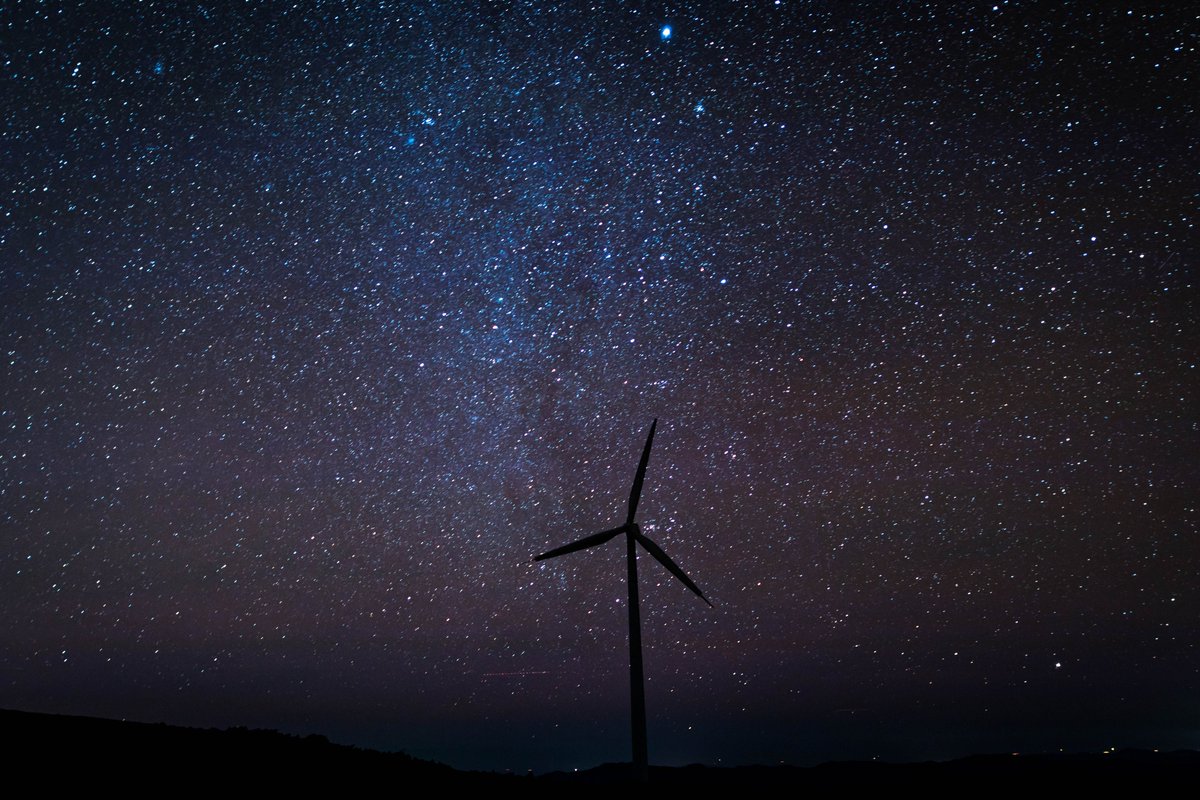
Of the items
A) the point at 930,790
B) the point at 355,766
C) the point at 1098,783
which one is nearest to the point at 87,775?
the point at 355,766

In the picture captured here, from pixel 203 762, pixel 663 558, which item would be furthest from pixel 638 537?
pixel 203 762

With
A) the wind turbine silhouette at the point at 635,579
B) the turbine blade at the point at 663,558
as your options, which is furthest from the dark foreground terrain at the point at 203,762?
the turbine blade at the point at 663,558

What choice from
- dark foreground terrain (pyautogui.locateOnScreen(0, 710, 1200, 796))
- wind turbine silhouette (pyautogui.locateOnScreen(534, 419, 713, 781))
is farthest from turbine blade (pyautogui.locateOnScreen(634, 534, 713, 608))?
dark foreground terrain (pyautogui.locateOnScreen(0, 710, 1200, 796))

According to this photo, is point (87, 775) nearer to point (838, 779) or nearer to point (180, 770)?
point (180, 770)

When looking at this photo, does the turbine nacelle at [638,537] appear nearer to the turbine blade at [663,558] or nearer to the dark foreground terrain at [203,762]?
the turbine blade at [663,558]

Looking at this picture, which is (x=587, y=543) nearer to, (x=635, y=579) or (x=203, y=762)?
(x=635, y=579)

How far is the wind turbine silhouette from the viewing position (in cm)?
2797

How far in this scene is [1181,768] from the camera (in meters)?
98.1

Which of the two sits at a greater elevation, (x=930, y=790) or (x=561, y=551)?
(x=561, y=551)

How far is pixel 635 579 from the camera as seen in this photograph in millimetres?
30219

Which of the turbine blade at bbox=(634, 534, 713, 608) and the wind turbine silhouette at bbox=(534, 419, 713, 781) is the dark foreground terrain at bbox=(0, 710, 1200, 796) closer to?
the wind turbine silhouette at bbox=(534, 419, 713, 781)

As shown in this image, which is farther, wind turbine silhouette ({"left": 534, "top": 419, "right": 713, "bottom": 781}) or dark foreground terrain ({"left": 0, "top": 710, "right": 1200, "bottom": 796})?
wind turbine silhouette ({"left": 534, "top": 419, "right": 713, "bottom": 781})

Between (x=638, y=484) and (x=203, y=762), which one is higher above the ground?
(x=638, y=484)

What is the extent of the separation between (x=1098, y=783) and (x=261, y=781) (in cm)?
6530
